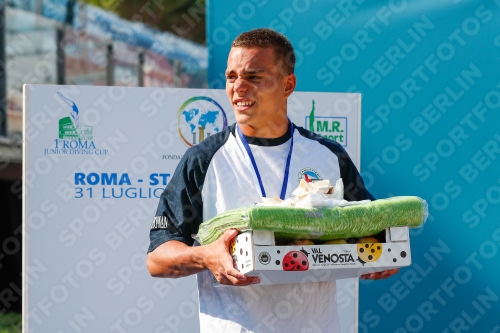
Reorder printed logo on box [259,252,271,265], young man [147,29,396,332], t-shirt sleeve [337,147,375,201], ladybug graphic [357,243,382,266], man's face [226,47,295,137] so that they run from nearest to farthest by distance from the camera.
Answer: printed logo on box [259,252,271,265], ladybug graphic [357,243,382,266], young man [147,29,396,332], man's face [226,47,295,137], t-shirt sleeve [337,147,375,201]

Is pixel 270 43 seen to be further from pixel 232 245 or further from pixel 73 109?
pixel 73 109

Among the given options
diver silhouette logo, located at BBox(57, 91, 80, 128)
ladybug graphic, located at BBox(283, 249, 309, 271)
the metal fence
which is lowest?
ladybug graphic, located at BBox(283, 249, 309, 271)

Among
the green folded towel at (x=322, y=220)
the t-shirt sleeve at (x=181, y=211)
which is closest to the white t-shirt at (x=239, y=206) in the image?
the t-shirt sleeve at (x=181, y=211)

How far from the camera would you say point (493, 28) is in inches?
172

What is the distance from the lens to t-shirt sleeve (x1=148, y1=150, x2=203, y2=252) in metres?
2.38

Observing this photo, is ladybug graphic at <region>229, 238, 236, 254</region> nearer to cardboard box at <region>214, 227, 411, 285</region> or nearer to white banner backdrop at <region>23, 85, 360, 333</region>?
cardboard box at <region>214, 227, 411, 285</region>

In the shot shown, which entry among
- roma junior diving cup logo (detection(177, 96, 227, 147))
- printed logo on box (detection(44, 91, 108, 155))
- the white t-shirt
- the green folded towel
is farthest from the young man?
printed logo on box (detection(44, 91, 108, 155))

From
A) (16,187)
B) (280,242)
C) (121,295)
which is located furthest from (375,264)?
(16,187)

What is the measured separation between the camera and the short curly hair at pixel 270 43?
2.51 m

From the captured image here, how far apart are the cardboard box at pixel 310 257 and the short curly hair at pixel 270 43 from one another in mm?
691

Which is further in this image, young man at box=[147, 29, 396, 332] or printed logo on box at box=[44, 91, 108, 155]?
printed logo on box at box=[44, 91, 108, 155]

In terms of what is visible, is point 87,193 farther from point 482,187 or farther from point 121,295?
point 482,187

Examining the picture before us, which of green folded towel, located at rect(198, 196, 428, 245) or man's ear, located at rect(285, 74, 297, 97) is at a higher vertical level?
man's ear, located at rect(285, 74, 297, 97)

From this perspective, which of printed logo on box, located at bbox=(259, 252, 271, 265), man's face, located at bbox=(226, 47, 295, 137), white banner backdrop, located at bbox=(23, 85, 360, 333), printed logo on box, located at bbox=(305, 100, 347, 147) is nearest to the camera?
printed logo on box, located at bbox=(259, 252, 271, 265)
